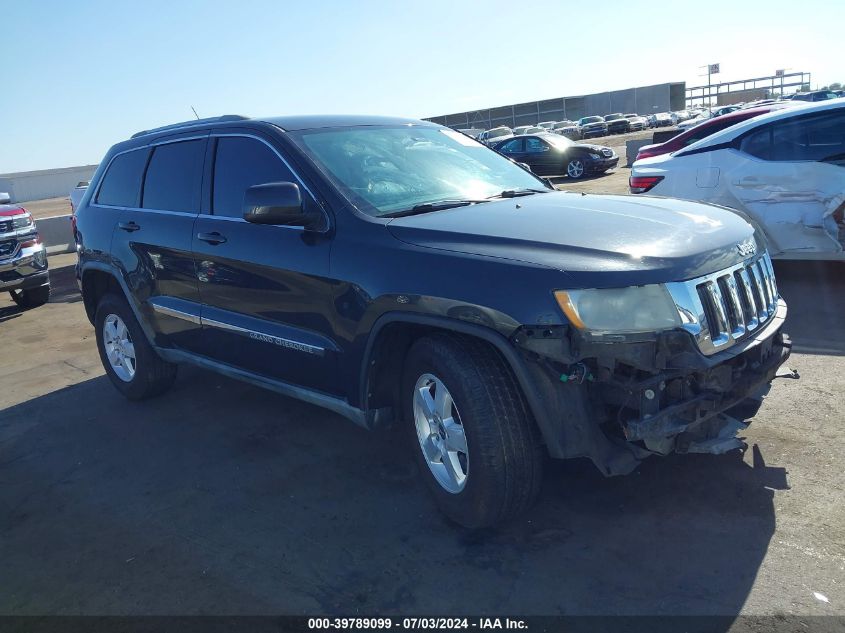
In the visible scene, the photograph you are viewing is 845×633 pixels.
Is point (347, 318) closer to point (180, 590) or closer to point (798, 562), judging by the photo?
point (180, 590)

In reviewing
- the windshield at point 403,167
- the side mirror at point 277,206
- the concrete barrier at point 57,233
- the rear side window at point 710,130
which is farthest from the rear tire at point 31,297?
the rear side window at point 710,130

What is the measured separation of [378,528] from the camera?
3.48m

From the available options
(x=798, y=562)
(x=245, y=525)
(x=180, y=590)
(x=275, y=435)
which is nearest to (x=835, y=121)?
(x=798, y=562)

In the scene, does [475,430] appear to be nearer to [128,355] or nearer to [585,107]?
[128,355]

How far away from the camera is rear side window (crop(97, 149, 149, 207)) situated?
535cm

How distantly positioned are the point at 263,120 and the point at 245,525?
2.33 meters

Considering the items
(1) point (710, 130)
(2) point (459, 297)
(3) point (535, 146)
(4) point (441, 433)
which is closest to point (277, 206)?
(2) point (459, 297)

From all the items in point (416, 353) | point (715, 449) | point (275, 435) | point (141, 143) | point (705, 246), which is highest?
point (141, 143)

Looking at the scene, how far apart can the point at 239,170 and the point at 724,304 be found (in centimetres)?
283

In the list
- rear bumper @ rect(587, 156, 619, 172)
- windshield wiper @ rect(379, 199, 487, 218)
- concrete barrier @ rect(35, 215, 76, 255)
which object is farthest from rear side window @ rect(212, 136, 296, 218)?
rear bumper @ rect(587, 156, 619, 172)

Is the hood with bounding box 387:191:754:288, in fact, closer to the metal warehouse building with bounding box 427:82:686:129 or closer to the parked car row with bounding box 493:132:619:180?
the parked car row with bounding box 493:132:619:180

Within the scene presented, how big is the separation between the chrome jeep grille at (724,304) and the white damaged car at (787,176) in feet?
11.0

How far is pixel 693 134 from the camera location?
10.6 m

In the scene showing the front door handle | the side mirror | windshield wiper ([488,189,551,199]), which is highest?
the side mirror
